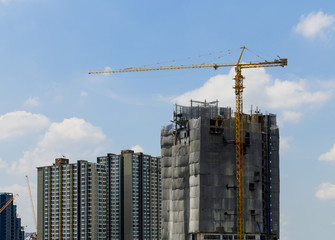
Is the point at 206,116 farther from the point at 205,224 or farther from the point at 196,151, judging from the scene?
the point at 205,224

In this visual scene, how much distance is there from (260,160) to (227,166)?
10.5m

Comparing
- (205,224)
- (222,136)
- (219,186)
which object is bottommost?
(205,224)

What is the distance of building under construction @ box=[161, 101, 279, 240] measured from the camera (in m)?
164

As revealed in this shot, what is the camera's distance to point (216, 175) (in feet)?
542

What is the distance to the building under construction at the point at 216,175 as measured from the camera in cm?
16438

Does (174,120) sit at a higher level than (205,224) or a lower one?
higher

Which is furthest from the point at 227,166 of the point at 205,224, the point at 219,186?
the point at 205,224

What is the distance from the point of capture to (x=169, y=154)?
181625mm

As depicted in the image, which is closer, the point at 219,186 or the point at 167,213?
the point at 219,186

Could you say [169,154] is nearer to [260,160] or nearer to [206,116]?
[206,116]

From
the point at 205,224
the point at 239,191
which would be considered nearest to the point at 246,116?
the point at 239,191

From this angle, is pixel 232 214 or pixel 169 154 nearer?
pixel 232 214

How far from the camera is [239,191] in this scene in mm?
165625

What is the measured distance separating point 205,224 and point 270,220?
75.3 feet
